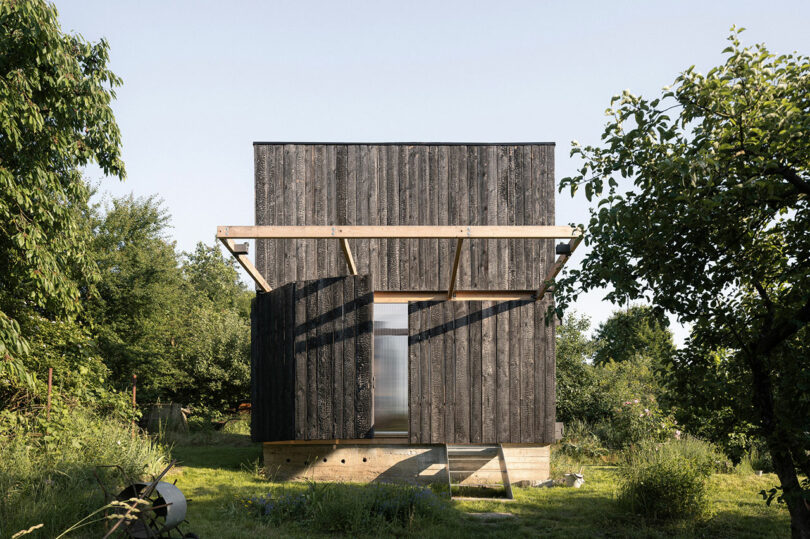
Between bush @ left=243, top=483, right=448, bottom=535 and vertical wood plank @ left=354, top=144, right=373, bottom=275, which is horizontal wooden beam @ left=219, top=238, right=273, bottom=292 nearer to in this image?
vertical wood plank @ left=354, top=144, right=373, bottom=275

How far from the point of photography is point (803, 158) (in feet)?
13.6

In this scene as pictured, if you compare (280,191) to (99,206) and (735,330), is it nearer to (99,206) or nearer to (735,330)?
(735,330)

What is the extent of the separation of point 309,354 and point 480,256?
329 centimetres

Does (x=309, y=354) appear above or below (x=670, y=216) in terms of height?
below

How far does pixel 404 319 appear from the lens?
9.77 meters

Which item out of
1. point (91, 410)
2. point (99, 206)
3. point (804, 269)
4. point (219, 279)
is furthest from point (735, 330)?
point (219, 279)

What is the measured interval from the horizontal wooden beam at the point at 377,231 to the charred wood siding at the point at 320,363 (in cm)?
161

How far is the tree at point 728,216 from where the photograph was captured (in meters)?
3.99

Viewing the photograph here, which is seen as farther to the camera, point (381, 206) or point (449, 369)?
point (381, 206)

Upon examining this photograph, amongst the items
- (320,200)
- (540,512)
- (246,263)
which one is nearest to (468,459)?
(540,512)

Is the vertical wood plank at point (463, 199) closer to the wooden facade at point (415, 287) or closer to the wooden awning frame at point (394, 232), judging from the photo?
the wooden facade at point (415, 287)

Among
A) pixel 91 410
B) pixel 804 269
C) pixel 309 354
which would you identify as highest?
pixel 804 269

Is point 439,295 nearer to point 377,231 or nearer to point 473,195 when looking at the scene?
point 473,195

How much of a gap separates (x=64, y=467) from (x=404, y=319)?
16.7 feet
